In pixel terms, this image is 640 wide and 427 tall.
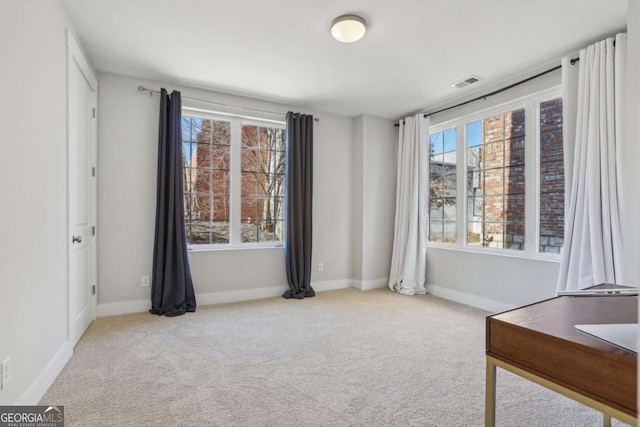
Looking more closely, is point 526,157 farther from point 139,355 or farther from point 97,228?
point 97,228

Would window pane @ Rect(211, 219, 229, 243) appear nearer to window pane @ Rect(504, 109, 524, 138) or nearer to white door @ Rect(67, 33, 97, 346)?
white door @ Rect(67, 33, 97, 346)

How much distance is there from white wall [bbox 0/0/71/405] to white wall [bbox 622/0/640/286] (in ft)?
11.2

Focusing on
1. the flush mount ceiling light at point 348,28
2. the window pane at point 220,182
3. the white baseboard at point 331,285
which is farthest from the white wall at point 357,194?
the flush mount ceiling light at point 348,28

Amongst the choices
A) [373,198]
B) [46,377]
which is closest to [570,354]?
[46,377]

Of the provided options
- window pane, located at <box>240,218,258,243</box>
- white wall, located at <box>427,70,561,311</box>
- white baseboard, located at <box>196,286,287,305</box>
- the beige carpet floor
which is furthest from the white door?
white wall, located at <box>427,70,561,311</box>

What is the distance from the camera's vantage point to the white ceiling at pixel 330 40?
233 cm

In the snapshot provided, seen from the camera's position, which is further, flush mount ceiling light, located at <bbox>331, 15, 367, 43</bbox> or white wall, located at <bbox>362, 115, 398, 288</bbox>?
white wall, located at <bbox>362, 115, 398, 288</bbox>

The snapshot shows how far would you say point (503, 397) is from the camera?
1937 millimetres

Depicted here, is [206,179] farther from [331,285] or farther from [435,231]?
[435,231]

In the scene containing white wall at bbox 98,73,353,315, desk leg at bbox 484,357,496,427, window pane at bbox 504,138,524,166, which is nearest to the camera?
desk leg at bbox 484,357,496,427

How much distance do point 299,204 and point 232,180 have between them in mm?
891

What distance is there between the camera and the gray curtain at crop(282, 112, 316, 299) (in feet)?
13.8

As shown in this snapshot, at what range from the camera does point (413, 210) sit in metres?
4.45

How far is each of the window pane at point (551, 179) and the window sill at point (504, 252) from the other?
0.22ft
